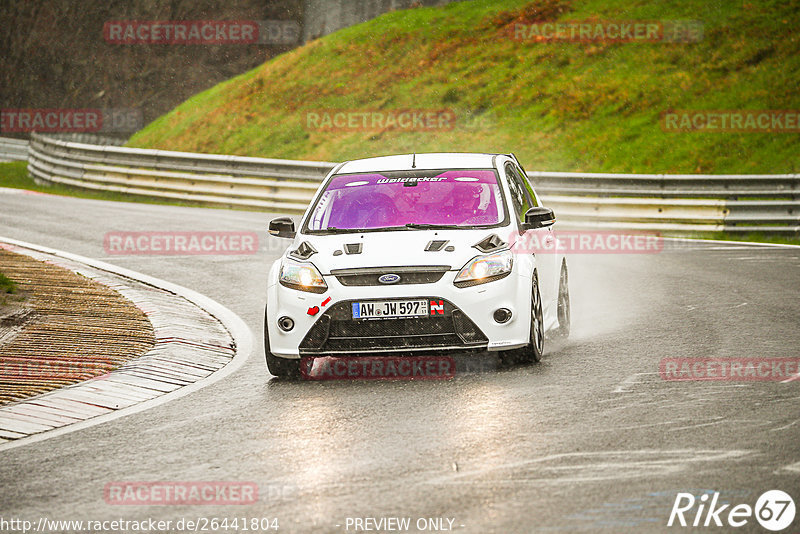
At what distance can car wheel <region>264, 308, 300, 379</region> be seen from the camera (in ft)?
28.9

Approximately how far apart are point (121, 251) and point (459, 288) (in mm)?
9479

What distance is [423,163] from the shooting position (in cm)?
1005

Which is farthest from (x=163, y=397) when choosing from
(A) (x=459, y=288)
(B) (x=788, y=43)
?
(B) (x=788, y=43)

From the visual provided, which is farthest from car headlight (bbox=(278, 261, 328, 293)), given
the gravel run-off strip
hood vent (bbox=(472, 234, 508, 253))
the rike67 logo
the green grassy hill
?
the green grassy hill

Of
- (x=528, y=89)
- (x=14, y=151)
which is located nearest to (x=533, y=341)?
(x=528, y=89)

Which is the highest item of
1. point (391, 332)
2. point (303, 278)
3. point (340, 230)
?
point (340, 230)

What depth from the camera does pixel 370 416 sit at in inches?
296

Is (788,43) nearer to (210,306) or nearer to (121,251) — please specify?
(121,251)

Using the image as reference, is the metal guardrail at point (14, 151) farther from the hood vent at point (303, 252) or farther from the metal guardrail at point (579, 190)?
the hood vent at point (303, 252)

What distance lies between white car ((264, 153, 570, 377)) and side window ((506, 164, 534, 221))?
0.11m

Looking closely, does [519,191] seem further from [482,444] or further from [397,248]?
[482,444]

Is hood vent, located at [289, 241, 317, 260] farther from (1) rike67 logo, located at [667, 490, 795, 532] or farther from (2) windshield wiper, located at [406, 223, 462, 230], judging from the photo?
(1) rike67 logo, located at [667, 490, 795, 532]

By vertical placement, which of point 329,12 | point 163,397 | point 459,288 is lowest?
point 163,397

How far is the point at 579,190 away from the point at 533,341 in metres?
12.6
